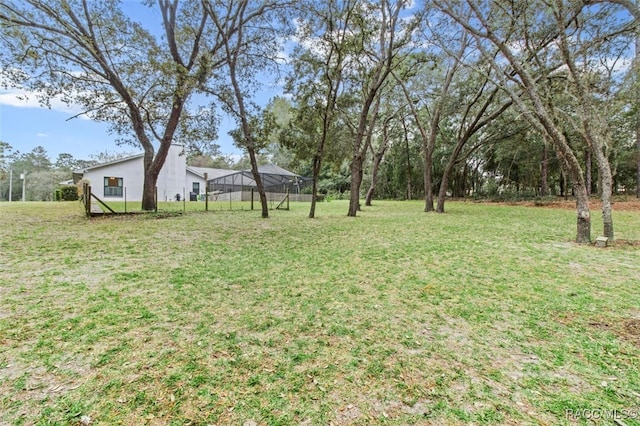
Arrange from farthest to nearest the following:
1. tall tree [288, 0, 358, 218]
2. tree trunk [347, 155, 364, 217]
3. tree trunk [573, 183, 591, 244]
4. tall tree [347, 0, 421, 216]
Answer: tree trunk [347, 155, 364, 217]
tall tree [347, 0, 421, 216]
tall tree [288, 0, 358, 218]
tree trunk [573, 183, 591, 244]

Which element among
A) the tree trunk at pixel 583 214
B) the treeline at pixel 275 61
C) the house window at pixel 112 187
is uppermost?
the treeline at pixel 275 61

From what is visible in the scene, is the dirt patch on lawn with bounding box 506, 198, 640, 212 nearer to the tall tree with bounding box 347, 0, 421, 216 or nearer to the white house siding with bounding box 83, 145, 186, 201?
the tall tree with bounding box 347, 0, 421, 216

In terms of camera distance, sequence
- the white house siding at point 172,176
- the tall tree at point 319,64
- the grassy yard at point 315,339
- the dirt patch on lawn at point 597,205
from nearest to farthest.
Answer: the grassy yard at point 315,339, the tall tree at point 319,64, the dirt patch on lawn at point 597,205, the white house siding at point 172,176

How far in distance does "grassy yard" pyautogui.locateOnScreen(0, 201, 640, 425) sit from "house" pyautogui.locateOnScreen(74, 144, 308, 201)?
44.9 feet

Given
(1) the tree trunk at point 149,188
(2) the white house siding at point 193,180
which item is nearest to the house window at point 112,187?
(2) the white house siding at point 193,180

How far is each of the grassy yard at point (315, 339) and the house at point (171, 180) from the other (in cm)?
1368

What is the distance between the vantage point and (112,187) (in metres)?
19.9

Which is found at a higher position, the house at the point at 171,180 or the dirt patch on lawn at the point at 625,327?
the house at the point at 171,180

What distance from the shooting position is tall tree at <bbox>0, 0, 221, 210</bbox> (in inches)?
321

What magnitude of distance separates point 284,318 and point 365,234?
4.65 meters

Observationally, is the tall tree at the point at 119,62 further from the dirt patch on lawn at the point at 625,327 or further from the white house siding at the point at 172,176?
the white house siding at the point at 172,176

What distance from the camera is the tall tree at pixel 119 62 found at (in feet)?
26.8

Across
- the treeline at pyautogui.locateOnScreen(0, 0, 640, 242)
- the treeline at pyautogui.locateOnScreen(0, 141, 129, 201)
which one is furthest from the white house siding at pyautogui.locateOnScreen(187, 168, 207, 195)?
the treeline at pyautogui.locateOnScreen(0, 0, 640, 242)

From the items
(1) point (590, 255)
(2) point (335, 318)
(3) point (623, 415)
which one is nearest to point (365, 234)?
(1) point (590, 255)
